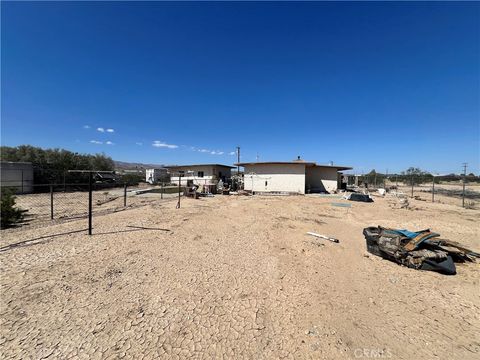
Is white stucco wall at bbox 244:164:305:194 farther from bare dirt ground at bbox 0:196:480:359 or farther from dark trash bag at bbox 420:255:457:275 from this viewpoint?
dark trash bag at bbox 420:255:457:275

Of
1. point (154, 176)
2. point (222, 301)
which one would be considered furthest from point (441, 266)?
point (154, 176)

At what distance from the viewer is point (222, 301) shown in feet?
11.3

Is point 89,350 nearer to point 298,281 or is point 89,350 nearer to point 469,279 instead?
point 298,281

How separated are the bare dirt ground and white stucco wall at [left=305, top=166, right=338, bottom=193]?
2094 centimetres

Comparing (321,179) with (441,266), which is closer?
(441,266)

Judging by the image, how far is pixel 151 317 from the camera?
2.99 m

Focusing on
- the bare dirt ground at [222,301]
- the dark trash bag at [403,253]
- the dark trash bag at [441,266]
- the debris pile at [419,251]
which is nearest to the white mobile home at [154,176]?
the bare dirt ground at [222,301]

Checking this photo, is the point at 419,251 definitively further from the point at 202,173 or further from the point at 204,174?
the point at 202,173

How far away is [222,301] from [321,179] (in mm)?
25662

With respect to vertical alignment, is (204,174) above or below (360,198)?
above

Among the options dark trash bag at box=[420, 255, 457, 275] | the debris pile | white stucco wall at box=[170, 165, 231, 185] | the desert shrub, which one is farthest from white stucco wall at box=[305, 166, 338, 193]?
the desert shrub

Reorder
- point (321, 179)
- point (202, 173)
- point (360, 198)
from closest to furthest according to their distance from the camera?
point (360, 198) < point (321, 179) < point (202, 173)

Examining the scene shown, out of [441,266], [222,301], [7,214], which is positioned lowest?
[222,301]

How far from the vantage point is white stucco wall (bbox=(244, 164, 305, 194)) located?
2292 centimetres
